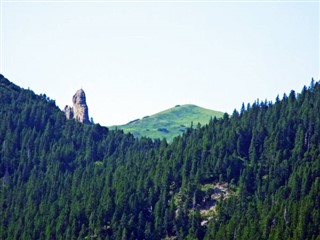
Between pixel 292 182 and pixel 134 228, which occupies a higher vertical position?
pixel 292 182

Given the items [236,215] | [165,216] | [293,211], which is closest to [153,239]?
[165,216]

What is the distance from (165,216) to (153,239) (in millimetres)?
7273

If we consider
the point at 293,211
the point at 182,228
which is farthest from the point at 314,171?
the point at 182,228

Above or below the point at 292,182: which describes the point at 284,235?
below

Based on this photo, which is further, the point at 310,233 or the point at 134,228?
the point at 134,228

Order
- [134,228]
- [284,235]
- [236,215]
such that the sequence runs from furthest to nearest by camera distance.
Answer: [134,228] → [236,215] → [284,235]

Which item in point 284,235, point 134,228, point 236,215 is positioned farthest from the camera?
point 134,228

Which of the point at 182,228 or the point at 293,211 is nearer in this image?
the point at 293,211

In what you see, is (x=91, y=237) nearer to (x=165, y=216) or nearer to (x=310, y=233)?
(x=165, y=216)

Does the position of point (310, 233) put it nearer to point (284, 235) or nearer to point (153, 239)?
point (284, 235)

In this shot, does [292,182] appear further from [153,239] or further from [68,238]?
[68,238]

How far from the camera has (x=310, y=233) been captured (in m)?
172

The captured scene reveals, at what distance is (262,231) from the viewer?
175m

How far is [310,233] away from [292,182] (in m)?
26.0
